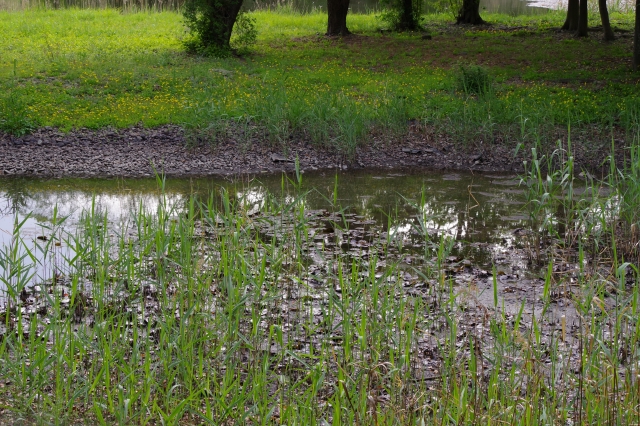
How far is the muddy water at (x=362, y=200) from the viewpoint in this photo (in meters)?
8.37

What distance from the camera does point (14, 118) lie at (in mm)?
12242

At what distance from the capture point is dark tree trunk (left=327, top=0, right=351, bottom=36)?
22.2 meters

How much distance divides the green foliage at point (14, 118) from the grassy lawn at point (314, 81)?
0.12 ft

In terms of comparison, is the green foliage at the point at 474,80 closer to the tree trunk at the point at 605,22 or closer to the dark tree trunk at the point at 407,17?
the tree trunk at the point at 605,22

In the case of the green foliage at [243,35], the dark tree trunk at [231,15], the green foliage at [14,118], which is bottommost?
the green foliage at [14,118]

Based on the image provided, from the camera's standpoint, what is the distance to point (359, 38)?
22.1 m

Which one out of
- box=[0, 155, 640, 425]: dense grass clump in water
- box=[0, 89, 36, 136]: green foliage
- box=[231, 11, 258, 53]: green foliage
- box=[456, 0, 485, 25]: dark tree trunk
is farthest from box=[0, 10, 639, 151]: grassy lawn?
box=[0, 155, 640, 425]: dense grass clump in water

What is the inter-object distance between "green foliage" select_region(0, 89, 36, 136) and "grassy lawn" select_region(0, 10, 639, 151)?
0.04 meters

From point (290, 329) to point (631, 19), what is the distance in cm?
2401

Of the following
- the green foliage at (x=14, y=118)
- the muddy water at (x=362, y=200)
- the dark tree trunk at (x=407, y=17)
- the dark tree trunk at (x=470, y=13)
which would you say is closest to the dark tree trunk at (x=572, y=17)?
the dark tree trunk at (x=470, y=13)

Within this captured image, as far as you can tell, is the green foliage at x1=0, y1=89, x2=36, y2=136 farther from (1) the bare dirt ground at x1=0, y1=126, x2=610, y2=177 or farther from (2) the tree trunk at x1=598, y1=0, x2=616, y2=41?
(2) the tree trunk at x1=598, y1=0, x2=616, y2=41

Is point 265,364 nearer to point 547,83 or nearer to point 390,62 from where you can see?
point 547,83

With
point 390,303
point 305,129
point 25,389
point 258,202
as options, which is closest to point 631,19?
point 305,129

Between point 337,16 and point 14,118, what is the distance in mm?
12258
